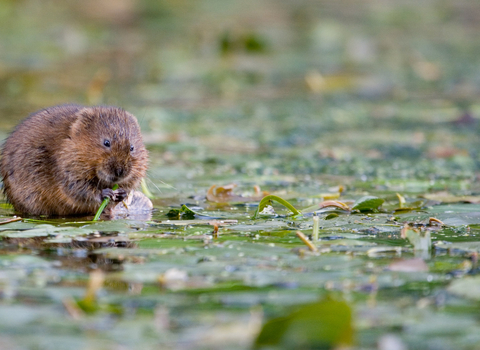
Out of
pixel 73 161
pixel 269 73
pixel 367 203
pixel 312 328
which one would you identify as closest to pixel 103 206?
pixel 73 161

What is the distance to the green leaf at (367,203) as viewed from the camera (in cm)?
515

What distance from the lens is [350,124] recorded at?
411 inches

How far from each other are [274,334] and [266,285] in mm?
718

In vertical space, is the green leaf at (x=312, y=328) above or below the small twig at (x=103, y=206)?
below

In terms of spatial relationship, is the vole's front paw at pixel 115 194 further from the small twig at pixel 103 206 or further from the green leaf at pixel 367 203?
the green leaf at pixel 367 203

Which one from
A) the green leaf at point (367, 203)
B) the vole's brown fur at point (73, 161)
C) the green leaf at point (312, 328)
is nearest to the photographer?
the green leaf at point (312, 328)

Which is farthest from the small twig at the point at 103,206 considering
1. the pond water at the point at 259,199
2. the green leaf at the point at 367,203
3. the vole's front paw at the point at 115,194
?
the green leaf at the point at 367,203

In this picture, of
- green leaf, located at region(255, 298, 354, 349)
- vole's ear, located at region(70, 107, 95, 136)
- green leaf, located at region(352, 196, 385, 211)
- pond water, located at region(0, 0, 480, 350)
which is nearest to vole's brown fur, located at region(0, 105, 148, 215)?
vole's ear, located at region(70, 107, 95, 136)

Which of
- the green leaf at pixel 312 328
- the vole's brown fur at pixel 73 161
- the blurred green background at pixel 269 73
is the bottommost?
the green leaf at pixel 312 328

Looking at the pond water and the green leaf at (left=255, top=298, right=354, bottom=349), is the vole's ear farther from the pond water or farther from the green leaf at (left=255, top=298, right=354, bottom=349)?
the green leaf at (left=255, top=298, right=354, bottom=349)

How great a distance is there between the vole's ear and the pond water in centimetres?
62

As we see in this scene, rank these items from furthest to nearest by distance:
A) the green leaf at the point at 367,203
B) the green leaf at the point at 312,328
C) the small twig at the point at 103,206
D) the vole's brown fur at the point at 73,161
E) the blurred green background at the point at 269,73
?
the blurred green background at the point at 269,73, the vole's brown fur at the point at 73,161, the green leaf at the point at 367,203, the small twig at the point at 103,206, the green leaf at the point at 312,328

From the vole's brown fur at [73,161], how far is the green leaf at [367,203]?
4.96ft

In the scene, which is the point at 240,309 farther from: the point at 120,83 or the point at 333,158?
the point at 120,83
